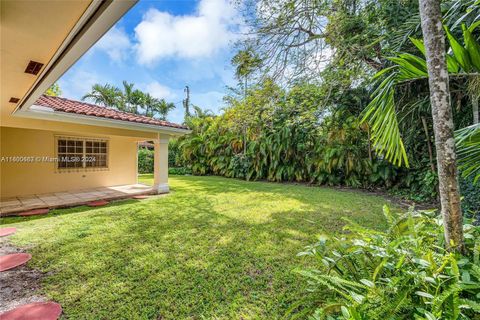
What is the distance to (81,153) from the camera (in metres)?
8.39

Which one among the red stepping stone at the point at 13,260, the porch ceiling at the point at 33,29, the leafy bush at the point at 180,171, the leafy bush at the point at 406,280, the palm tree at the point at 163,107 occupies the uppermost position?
the palm tree at the point at 163,107

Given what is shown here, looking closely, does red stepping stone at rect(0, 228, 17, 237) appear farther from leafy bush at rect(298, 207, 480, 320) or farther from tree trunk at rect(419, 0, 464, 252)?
tree trunk at rect(419, 0, 464, 252)

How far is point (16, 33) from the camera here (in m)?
2.05

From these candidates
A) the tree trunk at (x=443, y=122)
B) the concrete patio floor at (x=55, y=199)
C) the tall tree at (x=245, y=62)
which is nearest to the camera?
the tree trunk at (x=443, y=122)

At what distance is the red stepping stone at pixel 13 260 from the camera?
2.99 meters

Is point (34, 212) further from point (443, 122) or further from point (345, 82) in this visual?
point (345, 82)

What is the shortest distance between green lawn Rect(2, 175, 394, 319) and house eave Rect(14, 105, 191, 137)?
2.48 metres

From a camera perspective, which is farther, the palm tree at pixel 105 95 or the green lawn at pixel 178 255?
the palm tree at pixel 105 95

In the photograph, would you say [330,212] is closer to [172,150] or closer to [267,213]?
[267,213]

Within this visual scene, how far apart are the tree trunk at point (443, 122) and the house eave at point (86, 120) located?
721 cm

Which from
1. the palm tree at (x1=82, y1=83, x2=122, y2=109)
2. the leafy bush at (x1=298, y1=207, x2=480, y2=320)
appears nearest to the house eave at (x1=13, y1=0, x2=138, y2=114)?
the leafy bush at (x1=298, y1=207, x2=480, y2=320)

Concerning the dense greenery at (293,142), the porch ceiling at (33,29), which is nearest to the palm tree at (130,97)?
the dense greenery at (293,142)

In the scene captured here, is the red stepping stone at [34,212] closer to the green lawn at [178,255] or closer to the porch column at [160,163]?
the green lawn at [178,255]

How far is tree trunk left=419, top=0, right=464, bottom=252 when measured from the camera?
1.56 metres
